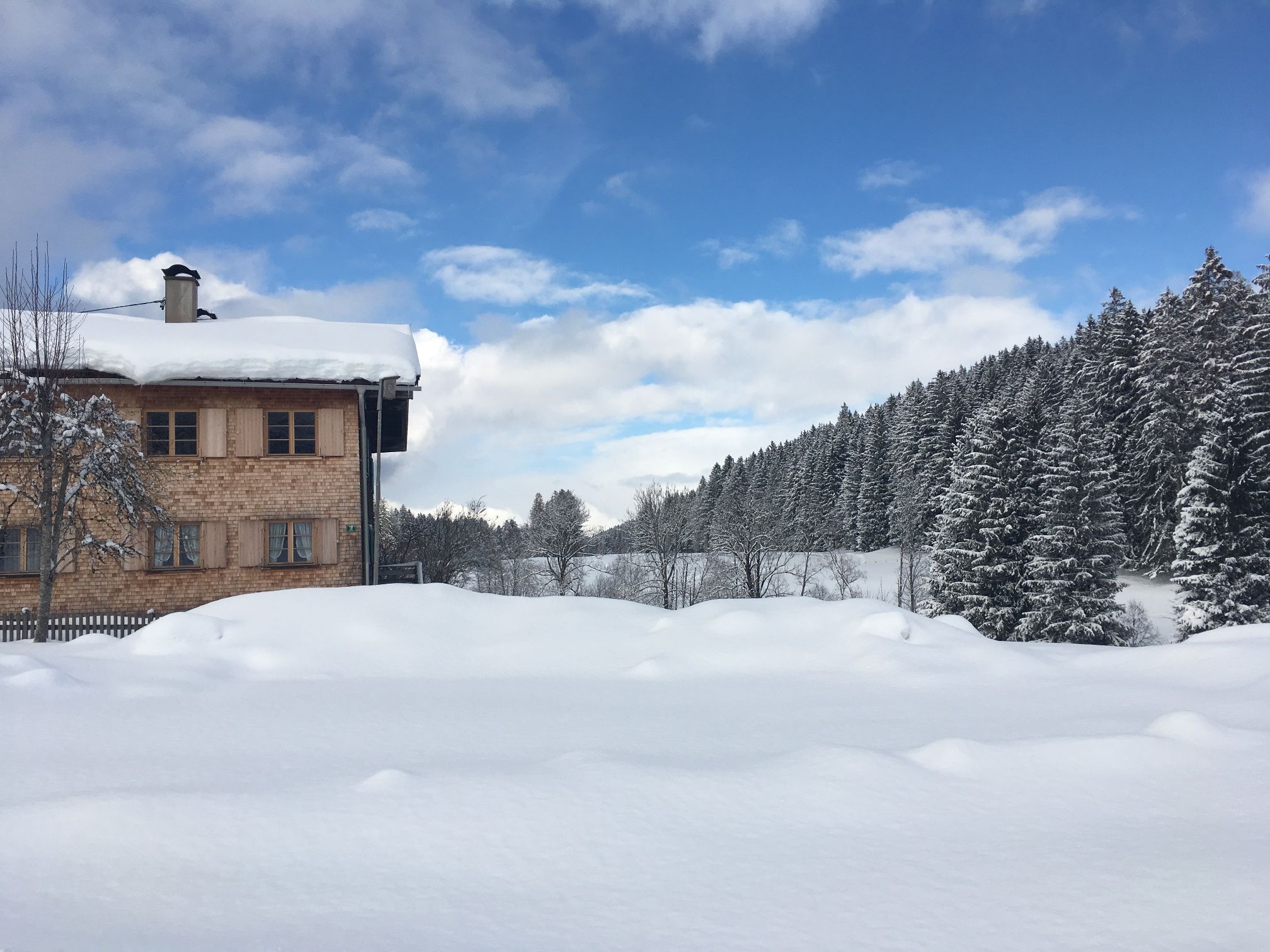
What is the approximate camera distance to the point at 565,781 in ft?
18.9

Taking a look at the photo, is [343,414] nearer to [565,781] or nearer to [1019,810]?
[565,781]

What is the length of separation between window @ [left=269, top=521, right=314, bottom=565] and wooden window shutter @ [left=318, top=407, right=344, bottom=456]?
1949 mm

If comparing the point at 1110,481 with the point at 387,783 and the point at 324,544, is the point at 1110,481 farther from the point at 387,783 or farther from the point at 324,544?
the point at 387,783

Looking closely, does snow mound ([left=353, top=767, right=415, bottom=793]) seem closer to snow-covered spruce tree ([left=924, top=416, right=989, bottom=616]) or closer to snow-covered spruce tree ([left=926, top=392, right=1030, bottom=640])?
snow-covered spruce tree ([left=924, top=416, right=989, bottom=616])

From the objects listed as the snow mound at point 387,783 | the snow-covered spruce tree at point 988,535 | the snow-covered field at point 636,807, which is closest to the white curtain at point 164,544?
the snow-covered field at point 636,807

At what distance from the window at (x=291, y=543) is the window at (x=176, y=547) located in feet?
5.69

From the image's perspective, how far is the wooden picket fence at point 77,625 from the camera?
636 inches

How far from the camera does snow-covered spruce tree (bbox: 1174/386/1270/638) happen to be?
26.5 metres

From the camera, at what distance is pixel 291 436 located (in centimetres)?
1997

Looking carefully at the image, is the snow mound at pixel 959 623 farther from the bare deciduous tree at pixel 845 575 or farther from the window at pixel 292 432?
the bare deciduous tree at pixel 845 575

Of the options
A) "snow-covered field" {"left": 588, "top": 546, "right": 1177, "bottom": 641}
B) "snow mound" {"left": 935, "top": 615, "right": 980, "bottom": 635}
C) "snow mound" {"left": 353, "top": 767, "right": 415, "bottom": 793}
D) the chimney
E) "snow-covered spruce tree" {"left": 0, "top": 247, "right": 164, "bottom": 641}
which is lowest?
"snow-covered field" {"left": 588, "top": 546, "right": 1177, "bottom": 641}

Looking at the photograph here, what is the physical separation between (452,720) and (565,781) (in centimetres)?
285

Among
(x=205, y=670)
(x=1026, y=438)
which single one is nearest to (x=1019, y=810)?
(x=205, y=670)

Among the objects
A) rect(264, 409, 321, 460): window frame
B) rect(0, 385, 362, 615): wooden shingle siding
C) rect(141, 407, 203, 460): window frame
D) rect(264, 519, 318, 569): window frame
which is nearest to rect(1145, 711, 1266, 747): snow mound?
rect(0, 385, 362, 615): wooden shingle siding
